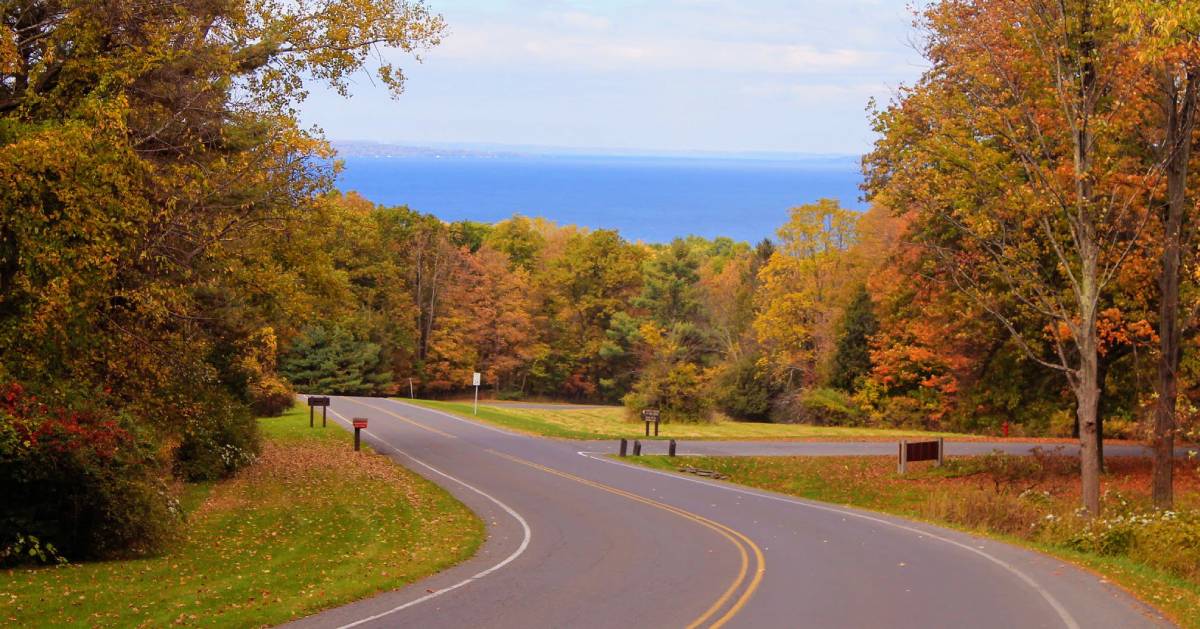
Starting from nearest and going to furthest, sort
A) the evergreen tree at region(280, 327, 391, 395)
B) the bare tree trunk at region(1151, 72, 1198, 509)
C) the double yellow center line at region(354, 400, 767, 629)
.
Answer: the double yellow center line at region(354, 400, 767, 629) → the bare tree trunk at region(1151, 72, 1198, 509) → the evergreen tree at region(280, 327, 391, 395)

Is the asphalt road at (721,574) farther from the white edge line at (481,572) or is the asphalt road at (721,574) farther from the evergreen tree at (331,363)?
the evergreen tree at (331,363)

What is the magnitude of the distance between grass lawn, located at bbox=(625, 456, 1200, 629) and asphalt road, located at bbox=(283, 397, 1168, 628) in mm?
886

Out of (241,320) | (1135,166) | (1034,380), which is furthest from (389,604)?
(1034,380)

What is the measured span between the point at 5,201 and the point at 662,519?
12887 mm

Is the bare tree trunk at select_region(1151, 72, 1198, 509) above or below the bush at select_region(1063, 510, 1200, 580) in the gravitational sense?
above

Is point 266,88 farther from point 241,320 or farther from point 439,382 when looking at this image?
point 439,382

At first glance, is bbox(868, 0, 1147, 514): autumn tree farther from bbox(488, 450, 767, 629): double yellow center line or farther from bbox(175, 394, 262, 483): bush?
bbox(175, 394, 262, 483): bush

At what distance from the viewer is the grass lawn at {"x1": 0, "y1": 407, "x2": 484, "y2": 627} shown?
11875 mm

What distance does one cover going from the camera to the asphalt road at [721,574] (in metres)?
12.6

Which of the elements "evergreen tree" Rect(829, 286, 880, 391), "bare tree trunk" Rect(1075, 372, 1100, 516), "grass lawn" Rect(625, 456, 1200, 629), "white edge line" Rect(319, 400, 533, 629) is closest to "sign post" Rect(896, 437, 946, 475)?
"grass lawn" Rect(625, 456, 1200, 629)

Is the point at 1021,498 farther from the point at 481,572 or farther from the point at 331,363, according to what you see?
the point at 331,363

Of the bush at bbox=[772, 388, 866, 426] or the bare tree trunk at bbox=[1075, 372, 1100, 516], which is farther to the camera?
the bush at bbox=[772, 388, 866, 426]

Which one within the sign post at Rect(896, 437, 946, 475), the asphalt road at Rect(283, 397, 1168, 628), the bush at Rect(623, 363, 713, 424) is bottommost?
the asphalt road at Rect(283, 397, 1168, 628)

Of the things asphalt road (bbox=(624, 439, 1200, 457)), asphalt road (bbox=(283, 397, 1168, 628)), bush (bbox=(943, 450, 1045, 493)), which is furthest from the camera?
asphalt road (bbox=(624, 439, 1200, 457))
